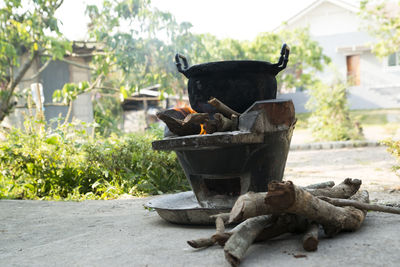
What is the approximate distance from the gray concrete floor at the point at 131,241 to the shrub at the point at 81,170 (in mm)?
780

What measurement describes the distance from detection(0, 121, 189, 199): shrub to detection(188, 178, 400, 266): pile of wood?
3344 millimetres

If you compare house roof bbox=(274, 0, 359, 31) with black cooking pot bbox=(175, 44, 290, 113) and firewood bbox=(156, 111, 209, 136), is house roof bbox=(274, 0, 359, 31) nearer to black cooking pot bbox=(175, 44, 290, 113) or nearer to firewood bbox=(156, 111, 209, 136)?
black cooking pot bbox=(175, 44, 290, 113)

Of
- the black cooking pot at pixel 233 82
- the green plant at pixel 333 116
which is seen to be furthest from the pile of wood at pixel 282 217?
the green plant at pixel 333 116

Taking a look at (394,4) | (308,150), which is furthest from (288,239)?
(394,4)

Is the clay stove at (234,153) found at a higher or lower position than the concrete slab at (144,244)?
higher

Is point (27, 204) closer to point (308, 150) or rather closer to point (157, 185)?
point (157, 185)

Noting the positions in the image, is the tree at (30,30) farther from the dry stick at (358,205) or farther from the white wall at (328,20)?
the white wall at (328,20)

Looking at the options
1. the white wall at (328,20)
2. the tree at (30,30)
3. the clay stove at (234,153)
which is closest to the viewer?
the clay stove at (234,153)


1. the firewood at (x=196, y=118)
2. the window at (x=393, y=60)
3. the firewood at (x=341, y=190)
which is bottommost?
the firewood at (x=341, y=190)

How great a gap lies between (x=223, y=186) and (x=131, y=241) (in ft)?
3.22

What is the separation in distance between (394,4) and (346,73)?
194 inches

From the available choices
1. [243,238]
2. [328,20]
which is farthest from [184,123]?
[328,20]

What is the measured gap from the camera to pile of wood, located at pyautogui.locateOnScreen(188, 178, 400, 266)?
7.64 feet

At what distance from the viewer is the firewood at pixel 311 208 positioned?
7.66 feet
